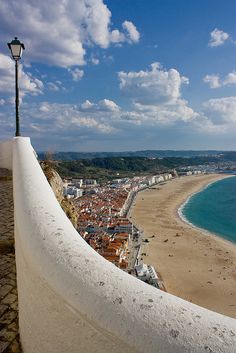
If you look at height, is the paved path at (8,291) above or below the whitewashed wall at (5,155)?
below

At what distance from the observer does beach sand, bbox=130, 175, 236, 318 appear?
18.4 m

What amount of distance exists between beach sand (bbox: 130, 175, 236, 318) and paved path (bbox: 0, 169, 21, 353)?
1397 cm

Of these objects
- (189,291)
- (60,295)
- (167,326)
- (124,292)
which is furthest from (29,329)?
(189,291)

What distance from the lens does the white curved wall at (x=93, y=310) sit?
3.57 feet

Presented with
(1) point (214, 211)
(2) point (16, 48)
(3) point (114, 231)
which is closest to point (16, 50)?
(2) point (16, 48)

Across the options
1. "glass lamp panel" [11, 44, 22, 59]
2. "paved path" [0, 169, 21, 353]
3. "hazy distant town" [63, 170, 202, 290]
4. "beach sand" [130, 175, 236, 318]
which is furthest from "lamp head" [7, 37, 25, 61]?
"beach sand" [130, 175, 236, 318]

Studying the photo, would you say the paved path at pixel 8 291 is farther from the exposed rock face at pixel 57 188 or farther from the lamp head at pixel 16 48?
the lamp head at pixel 16 48

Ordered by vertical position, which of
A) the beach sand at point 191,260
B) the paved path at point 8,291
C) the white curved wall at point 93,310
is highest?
the white curved wall at point 93,310

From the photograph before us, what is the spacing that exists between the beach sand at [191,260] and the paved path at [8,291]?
13967 mm

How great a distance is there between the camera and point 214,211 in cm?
4700

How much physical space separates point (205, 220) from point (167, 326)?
41.2 metres

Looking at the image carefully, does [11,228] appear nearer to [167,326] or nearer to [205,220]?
[167,326]

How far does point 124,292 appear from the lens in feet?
4.28

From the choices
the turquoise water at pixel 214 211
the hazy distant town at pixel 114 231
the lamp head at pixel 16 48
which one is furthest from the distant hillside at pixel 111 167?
the lamp head at pixel 16 48
